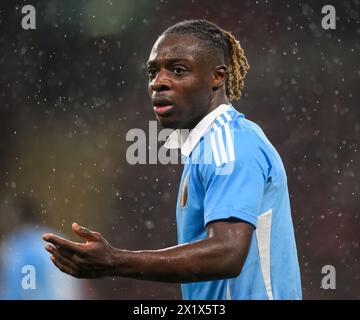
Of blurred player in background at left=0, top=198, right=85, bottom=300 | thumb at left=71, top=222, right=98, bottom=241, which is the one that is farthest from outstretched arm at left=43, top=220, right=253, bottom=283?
blurred player in background at left=0, top=198, right=85, bottom=300

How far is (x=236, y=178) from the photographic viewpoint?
192 centimetres

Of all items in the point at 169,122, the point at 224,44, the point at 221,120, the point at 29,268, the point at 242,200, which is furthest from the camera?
the point at 29,268

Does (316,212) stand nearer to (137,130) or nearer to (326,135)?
(326,135)

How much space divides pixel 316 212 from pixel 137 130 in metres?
1.56

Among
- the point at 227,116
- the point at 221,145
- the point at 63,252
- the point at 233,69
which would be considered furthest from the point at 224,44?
the point at 63,252

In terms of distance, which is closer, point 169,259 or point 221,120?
point 169,259

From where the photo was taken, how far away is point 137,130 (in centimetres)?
559

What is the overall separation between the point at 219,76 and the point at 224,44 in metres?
0.13

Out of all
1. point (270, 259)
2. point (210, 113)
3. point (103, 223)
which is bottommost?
point (270, 259)

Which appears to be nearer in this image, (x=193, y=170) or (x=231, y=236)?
(x=231, y=236)

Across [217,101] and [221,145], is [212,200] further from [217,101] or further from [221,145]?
[217,101]

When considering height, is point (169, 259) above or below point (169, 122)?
below
